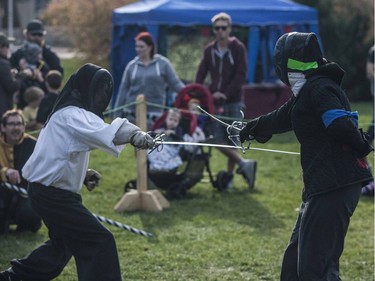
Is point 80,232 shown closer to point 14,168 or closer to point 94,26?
point 14,168

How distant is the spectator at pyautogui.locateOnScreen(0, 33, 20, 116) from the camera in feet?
33.0

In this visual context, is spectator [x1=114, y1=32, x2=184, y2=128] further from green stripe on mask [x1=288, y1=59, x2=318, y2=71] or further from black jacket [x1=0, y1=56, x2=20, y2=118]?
green stripe on mask [x1=288, y1=59, x2=318, y2=71]

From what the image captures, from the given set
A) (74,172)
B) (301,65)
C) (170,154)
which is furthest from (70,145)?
(170,154)

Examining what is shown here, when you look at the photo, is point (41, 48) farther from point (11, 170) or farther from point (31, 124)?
point (11, 170)

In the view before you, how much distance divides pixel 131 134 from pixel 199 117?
5785 mm

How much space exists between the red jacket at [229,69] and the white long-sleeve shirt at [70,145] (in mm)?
5103

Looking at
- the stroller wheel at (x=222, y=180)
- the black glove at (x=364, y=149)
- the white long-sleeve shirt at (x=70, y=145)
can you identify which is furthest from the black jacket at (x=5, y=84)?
the black glove at (x=364, y=149)

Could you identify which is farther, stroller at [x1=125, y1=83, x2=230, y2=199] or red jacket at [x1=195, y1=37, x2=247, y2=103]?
red jacket at [x1=195, y1=37, x2=247, y2=103]

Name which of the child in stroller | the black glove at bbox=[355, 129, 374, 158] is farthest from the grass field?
the black glove at bbox=[355, 129, 374, 158]

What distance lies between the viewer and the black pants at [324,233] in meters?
5.02

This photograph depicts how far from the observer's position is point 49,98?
10414 millimetres

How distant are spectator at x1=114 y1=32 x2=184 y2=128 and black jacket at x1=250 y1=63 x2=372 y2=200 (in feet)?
18.6

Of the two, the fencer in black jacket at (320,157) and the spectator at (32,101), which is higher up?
the fencer in black jacket at (320,157)

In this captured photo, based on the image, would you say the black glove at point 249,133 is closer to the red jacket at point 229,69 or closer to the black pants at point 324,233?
the black pants at point 324,233
